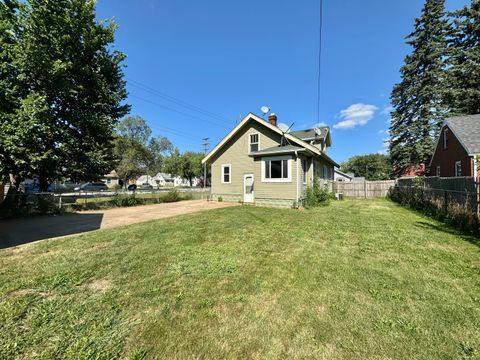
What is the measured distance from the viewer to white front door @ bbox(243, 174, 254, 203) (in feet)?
49.7

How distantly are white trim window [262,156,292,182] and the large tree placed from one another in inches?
391

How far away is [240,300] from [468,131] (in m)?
21.2

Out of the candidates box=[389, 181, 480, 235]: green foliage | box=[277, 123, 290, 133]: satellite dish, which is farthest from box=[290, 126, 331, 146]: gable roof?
box=[389, 181, 480, 235]: green foliage

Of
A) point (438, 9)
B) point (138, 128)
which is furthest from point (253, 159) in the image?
point (138, 128)

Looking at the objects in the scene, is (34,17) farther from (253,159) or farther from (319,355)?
(319,355)

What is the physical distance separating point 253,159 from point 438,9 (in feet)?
92.1

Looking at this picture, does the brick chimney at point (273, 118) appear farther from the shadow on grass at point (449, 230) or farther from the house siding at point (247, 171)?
the shadow on grass at point (449, 230)

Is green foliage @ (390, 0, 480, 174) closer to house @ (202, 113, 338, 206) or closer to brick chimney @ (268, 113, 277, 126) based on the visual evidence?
house @ (202, 113, 338, 206)

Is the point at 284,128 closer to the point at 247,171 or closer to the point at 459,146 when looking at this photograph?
the point at 247,171

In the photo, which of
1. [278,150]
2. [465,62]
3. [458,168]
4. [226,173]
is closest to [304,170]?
[278,150]

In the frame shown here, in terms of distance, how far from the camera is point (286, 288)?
3.47 m

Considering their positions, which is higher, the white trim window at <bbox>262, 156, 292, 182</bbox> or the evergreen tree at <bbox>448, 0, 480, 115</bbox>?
the evergreen tree at <bbox>448, 0, 480, 115</bbox>

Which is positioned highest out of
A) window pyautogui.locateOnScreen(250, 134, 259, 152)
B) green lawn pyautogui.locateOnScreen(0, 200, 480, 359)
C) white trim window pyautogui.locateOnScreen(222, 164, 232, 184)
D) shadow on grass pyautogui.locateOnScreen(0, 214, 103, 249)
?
window pyautogui.locateOnScreen(250, 134, 259, 152)

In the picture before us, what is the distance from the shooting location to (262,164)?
47.6 ft
